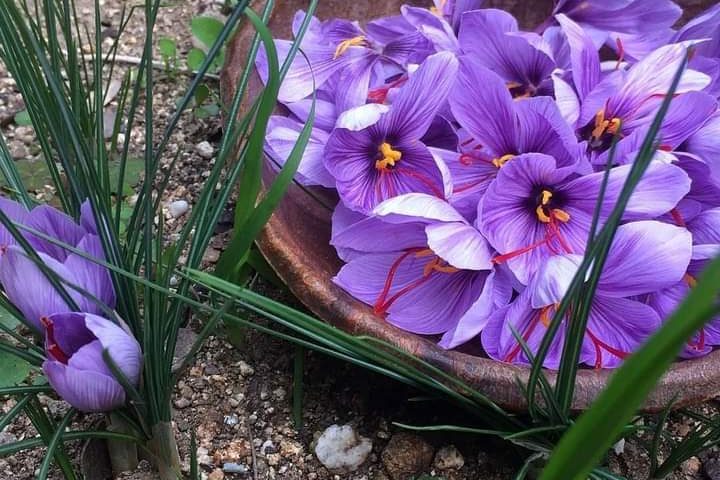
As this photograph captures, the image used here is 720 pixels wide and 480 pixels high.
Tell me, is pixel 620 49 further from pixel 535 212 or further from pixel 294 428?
pixel 294 428

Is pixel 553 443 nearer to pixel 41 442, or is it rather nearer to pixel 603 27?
pixel 41 442

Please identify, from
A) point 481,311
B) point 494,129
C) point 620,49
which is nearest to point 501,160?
point 494,129

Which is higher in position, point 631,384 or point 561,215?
point 631,384

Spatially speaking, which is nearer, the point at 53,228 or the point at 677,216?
the point at 53,228

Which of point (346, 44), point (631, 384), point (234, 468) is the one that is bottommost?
point (234, 468)

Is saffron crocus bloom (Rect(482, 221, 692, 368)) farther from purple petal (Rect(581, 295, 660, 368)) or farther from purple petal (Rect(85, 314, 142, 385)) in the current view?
purple petal (Rect(85, 314, 142, 385))

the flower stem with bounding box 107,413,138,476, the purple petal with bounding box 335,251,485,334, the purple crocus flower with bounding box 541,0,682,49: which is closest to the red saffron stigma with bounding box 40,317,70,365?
the flower stem with bounding box 107,413,138,476

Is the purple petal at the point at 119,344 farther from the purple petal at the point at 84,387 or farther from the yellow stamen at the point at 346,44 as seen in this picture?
the yellow stamen at the point at 346,44

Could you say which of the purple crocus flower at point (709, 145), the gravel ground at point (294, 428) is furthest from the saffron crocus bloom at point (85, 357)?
the purple crocus flower at point (709, 145)
